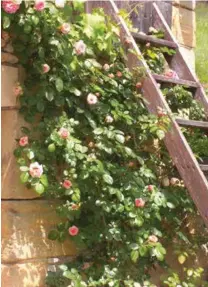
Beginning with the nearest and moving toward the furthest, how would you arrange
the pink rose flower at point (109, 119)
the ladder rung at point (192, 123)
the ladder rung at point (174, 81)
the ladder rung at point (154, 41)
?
the pink rose flower at point (109, 119)
the ladder rung at point (192, 123)
the ladder rung at point (174, 81)
the ladder rung at point (154, 41)

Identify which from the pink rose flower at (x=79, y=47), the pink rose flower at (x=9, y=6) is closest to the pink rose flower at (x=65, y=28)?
the pink rose flower at (x=79, y=47)

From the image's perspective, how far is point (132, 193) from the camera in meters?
2.85

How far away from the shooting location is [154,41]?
3455 mm

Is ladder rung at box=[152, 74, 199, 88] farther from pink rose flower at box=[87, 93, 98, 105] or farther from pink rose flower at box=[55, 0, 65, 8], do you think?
pink rose flower at box=[55, 0, 65, 8]

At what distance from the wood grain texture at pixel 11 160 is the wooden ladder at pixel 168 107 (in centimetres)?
79

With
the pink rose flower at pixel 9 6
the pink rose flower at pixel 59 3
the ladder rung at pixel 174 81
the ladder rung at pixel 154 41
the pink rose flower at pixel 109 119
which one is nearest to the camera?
the pink rose flower at pixel 9 6

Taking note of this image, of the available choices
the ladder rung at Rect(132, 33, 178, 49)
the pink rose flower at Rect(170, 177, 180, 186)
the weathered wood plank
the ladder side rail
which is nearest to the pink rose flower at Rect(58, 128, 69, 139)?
the weathered wood plank

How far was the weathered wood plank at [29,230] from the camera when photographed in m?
2.74

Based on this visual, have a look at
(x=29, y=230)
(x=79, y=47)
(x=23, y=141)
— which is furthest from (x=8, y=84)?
(x=29, y=230)

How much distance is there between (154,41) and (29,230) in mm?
1526

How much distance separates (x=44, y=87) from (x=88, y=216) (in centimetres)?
77

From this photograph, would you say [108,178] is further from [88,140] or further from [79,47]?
[79,47]

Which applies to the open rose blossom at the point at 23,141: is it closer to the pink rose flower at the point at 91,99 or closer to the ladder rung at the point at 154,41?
the pink rose flower at the point at 91,99

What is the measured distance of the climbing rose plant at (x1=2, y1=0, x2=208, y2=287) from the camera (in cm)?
270
